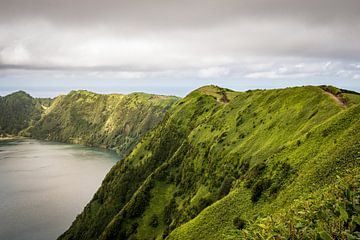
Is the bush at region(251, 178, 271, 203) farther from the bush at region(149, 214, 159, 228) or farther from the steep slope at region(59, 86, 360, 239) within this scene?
the bush at region(149, 214, 159, 228)

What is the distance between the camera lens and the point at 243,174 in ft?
217

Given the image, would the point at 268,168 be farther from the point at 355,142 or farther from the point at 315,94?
the point at 315,94

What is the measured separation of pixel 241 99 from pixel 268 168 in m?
62.5

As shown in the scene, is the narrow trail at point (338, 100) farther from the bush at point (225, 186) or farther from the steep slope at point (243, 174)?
the bush at point (225, 186)

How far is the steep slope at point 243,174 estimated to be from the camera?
2144 centimetres

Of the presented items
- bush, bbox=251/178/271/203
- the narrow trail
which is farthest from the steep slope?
the narrow trail

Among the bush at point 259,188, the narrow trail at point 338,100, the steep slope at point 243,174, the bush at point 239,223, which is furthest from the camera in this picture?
the narrow trail at point 338,100

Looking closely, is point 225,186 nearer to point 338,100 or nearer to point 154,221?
point 338,100

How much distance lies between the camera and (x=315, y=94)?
7544 cm

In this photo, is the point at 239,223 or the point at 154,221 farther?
the point at 154,221

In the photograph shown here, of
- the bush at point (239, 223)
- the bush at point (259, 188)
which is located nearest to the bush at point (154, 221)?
the bush at point (259, 188)

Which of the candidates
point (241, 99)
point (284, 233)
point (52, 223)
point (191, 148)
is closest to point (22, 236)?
point (52, 223)

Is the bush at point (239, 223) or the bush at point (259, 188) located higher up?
the bush at point (259, 188)

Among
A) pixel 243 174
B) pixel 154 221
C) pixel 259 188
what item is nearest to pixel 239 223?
pixel 259 188
